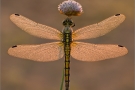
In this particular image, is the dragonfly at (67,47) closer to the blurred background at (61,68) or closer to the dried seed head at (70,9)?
the dried seed head at (70,9)

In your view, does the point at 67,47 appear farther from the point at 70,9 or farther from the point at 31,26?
the point at 31,26

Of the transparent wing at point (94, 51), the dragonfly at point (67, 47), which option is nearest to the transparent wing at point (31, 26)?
→ the dragonfly at point (67, 47)

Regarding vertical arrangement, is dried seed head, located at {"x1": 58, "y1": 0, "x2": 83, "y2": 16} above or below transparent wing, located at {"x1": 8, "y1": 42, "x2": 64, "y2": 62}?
above

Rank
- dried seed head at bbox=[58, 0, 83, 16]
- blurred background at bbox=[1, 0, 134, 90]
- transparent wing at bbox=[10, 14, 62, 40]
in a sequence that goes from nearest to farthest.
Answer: dried seed head at bbox=[58, 0, 83, 16], transparent wing at bbox=[10, 14, 62, 40], blurred background at bbox=[1, 0, 134, 90]

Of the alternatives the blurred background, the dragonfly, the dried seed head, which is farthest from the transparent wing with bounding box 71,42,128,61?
the blurred background

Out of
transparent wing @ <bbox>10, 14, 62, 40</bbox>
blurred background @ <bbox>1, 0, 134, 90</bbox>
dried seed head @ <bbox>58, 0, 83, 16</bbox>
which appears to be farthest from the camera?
blurred background @ <bbox>1, 0, 134, 90</bbox>

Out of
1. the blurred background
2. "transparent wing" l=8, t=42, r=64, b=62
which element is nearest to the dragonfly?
"transparent wing" l=8, t=42, r=64, b=62

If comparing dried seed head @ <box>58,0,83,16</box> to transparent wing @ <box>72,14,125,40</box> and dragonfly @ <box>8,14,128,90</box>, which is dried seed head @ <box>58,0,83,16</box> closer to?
dragonfly @ <box>8,14,128,90</box>

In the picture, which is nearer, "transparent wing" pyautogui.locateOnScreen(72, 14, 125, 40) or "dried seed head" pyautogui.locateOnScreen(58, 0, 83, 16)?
"dried seed head" pyautogui.locateOnScreen(58, 0, 83, 16)

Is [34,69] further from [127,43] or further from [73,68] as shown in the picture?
[127,43]
